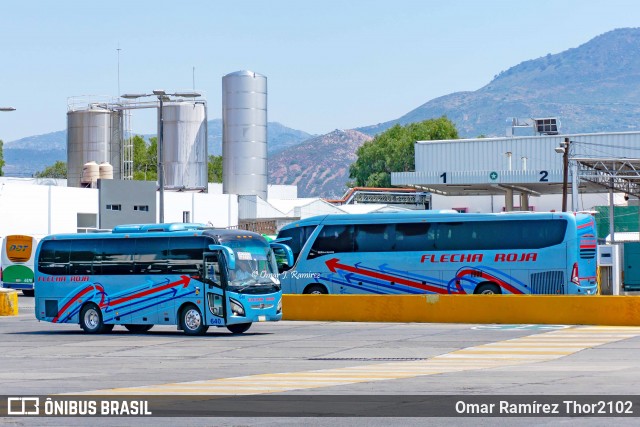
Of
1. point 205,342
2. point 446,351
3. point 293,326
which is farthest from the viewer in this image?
point 293,326

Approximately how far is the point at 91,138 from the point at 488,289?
5395cm

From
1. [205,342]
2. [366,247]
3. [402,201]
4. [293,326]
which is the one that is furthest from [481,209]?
[205,342]

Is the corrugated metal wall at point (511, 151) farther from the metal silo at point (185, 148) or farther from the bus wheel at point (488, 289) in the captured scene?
the bus wheel at point (488, 289)

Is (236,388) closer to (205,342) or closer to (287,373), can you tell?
(287,373)

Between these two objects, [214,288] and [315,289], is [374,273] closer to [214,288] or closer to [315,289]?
[315,289]

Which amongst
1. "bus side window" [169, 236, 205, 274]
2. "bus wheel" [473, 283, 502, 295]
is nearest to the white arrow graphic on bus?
"bus wheel" [473, 283, 502, 295]

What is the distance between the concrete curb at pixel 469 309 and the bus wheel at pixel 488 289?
3.90 m

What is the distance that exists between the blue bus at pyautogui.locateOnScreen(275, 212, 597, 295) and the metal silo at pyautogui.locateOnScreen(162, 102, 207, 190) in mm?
43489

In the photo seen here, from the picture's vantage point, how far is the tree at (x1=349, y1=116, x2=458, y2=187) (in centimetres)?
15575

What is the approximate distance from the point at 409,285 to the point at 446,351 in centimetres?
1365

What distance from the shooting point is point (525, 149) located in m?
73.6

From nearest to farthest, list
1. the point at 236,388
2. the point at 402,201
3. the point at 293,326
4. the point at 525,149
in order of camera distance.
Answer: the point at 236,388
the point at 293,326
the point at 525,149
the point at 402,201

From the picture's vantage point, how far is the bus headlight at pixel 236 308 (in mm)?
28844

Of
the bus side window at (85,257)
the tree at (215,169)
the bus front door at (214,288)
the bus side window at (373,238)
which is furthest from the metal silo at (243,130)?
the tree at (215,169)
